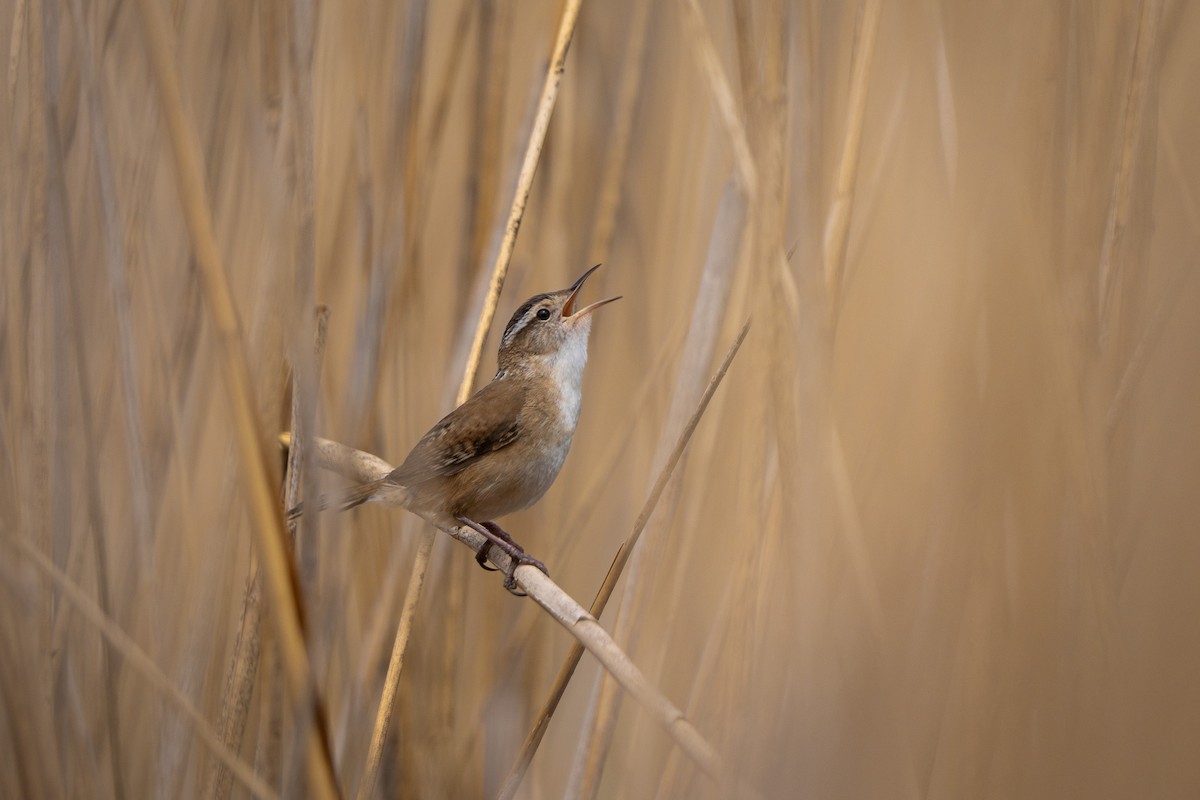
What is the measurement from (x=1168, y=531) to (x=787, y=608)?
2.25ft

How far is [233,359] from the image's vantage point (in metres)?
A: 0.93

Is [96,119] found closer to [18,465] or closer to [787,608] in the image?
[18,465]

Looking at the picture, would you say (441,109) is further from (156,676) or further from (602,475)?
(156,676)

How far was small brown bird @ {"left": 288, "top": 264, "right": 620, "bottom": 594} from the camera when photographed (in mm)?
1893

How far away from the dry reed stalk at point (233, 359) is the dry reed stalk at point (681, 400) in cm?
64

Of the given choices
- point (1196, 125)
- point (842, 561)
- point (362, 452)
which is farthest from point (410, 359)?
point (1196, 125)

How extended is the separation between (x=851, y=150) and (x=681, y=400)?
1.56 feet

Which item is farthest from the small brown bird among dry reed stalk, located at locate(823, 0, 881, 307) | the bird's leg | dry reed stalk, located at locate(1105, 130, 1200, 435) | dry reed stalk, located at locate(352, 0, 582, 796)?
dry reed stalk, located at locate(1105, 130, 1200, 435)

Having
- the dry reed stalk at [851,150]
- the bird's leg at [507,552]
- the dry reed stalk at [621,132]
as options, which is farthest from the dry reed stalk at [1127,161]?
the bird's leg at [507,552]

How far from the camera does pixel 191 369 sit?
1910mm

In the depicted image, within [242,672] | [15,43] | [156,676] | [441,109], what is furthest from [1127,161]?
[15,43]

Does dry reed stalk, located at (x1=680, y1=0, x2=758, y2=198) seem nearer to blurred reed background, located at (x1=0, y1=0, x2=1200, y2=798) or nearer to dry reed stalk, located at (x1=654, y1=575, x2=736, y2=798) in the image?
blurred reed background, located at (x1=0, y1=0, x2=1200, y2=798)

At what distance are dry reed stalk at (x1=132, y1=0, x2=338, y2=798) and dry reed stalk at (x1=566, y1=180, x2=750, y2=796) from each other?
2.09ft

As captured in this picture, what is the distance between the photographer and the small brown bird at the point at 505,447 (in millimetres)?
1893
